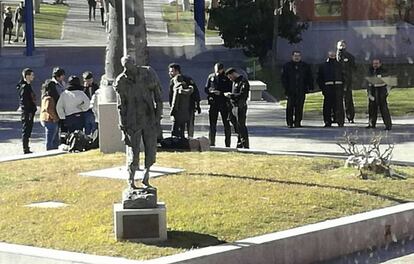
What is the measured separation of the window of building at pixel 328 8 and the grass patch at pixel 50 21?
661 inches

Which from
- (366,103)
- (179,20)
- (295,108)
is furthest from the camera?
(179,20)

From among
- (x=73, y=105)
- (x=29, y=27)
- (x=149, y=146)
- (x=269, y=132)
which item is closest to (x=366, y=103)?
(x=269, y=132)

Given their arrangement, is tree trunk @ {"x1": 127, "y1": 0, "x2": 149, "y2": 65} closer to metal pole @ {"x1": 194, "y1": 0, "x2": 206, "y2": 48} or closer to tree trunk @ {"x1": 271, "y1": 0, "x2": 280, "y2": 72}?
tree trunk @ {"x1": 271, "y1": 0, "x2": 280, "y2": 72}

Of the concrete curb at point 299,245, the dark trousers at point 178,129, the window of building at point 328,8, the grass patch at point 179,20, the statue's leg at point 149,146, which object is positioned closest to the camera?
the concrete curb at point 299,245

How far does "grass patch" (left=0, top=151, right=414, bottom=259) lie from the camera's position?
1088 cm

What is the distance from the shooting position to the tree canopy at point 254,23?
36219 mm

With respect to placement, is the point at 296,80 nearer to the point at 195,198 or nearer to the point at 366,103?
the point at 366,103


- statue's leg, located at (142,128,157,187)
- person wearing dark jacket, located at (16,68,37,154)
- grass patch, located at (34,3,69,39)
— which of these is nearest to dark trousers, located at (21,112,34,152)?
person wearing dark jacket, located at (16,68,37,154)

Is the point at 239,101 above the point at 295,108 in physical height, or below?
above

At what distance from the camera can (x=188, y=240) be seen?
10734 mm

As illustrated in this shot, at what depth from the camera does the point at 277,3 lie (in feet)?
119

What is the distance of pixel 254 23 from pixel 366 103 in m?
9.79

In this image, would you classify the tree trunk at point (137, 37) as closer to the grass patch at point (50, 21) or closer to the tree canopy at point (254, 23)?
the tree canopy at point (254, 23)

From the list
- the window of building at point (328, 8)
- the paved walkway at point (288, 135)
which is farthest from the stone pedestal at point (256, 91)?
the window of building at point (328, 8)
